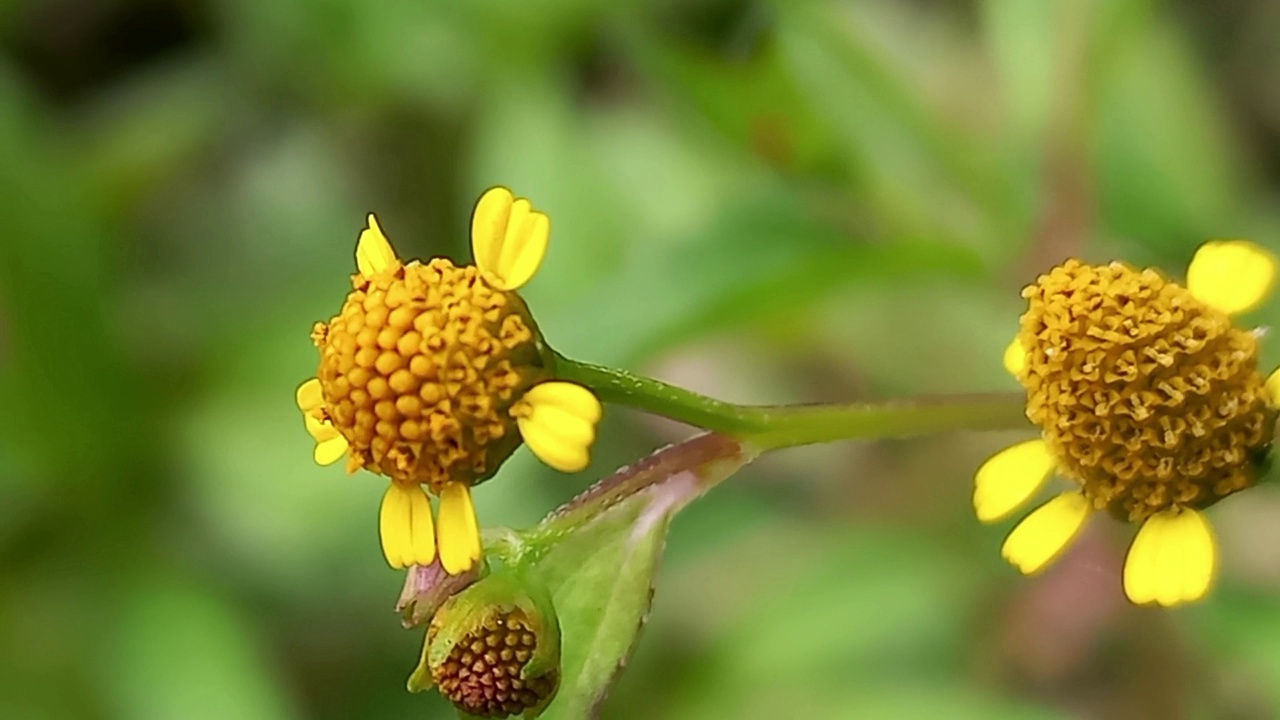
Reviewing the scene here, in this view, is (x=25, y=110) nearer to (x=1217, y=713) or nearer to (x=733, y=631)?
(x=733, y=631)

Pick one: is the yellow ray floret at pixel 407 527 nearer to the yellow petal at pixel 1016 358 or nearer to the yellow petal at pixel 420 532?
the yellow petal at pixel 420 532

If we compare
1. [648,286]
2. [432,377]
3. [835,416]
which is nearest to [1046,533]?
[835,416]

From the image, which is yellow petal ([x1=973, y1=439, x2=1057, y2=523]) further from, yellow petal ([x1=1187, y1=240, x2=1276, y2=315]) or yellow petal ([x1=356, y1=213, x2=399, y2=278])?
yellow petal ([x1=356, y1=213, x2=399, y2=278])

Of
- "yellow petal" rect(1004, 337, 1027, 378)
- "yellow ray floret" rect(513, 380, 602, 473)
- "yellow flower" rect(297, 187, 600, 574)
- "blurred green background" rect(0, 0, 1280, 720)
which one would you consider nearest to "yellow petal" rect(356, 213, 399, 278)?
"yellow flower" rect(297, 187, 600, 574)

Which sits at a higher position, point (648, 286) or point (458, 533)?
point (458, 533)

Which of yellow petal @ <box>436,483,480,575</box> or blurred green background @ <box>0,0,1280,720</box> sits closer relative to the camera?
yellow petal @ <box>436,483,480,575</box>

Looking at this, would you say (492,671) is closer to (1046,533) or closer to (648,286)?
(1046,533)
